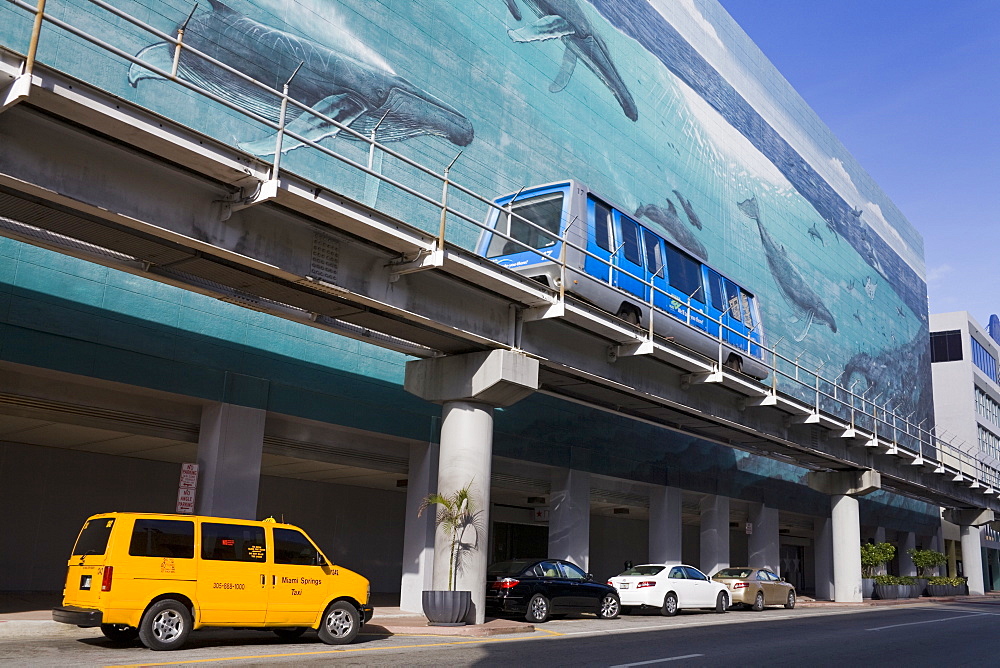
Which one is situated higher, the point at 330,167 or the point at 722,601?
the point at 330,167

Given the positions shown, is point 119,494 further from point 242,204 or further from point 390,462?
point 242,204

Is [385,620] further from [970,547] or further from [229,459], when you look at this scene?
[970,547]

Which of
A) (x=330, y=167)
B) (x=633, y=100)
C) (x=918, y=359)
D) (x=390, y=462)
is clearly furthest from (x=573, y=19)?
(x=918, y=359)

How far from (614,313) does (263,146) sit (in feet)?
32.0

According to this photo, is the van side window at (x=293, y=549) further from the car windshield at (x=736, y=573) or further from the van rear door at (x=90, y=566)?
the car windshield at (x=736, y=573)

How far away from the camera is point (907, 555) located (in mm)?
59500

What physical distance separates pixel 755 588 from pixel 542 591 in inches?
455

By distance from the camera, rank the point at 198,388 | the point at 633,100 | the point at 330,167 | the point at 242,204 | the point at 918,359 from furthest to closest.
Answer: the point at 918,359 < the point at 633,100 < the point at 330,167 < the point at 198,388 < the point at 242,204

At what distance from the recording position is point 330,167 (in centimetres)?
2386

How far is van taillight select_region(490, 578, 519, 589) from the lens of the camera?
818 inches

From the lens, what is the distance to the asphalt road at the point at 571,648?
39.5 feet

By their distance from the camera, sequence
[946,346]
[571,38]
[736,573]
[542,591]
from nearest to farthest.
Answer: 1. [542,591]
2. [736,573]
3. [571,38]
4. [946,346]

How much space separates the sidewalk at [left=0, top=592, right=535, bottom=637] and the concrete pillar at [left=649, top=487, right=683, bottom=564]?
14.3m

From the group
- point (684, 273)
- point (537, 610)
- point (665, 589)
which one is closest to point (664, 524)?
point (665, 589)
